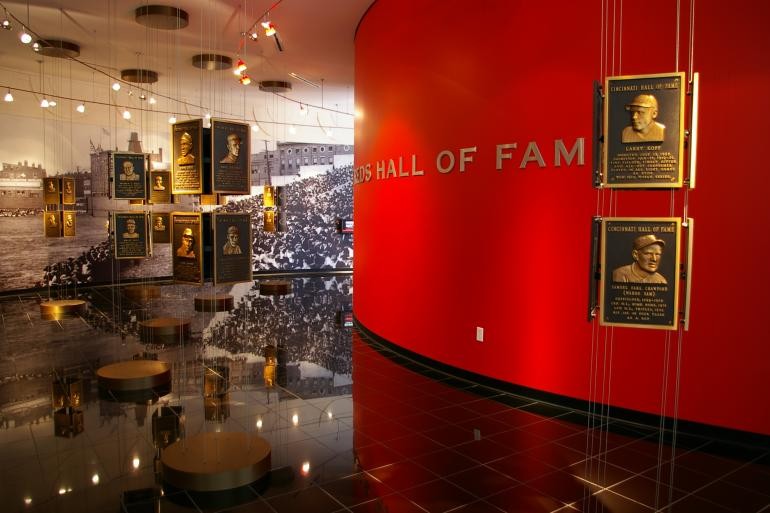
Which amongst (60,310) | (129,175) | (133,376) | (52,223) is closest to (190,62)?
(52,223)

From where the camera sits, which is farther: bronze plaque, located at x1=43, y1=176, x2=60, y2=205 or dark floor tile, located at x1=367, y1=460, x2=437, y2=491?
bronze plaque, located at x1=43, y1=176, x2=60, y2=205

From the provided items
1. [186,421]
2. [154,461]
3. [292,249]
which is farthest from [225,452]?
[292,249]

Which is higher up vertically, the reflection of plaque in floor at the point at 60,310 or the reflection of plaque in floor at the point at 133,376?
the reflection of plaque in floor at the point at 60,310

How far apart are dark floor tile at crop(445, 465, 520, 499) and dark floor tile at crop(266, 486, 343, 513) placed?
0.86 metres

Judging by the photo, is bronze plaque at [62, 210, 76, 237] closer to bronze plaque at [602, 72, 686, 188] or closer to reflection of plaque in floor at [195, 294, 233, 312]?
reflection of plaque in floor at [195, 294, 233, 312]

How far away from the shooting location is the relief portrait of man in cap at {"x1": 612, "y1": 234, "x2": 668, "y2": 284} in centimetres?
318

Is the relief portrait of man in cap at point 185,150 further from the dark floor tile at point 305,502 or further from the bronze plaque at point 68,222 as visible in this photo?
the bronze plaque at point 68,222

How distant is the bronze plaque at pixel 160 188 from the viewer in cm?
772

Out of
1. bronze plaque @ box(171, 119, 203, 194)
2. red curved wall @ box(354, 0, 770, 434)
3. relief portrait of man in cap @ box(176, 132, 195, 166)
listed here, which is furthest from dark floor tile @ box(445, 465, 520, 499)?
relief portrait of man in cap @ box(176, 132, 195, 166)

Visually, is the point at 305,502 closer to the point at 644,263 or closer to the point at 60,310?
the point at 644,263

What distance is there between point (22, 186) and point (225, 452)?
11260mm

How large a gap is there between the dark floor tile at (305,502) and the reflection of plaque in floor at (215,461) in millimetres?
317

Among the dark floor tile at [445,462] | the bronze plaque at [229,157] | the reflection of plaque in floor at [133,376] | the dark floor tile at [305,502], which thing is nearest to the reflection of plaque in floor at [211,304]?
the reflection of plaque in floor at [133,376]

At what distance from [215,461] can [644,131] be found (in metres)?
3.45
